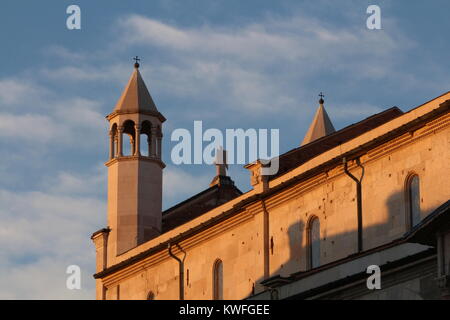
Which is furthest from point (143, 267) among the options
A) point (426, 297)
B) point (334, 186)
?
point (426, 297)

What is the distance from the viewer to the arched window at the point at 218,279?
70.1 metres

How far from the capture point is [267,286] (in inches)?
2293

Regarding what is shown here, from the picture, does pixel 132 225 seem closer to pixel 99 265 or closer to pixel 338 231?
pixel 99 265

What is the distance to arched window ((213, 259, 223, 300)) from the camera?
7006 centimetres

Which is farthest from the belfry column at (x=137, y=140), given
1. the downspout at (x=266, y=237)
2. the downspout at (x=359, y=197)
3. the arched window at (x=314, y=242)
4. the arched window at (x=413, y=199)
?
the arched window at (x=413, y=199)

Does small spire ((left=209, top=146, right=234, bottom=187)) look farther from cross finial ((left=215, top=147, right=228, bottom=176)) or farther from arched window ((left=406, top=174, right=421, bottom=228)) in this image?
arched window ((left=406, top=174, right=421, bottom=228))

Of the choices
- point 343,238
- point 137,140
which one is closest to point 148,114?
point 137,140

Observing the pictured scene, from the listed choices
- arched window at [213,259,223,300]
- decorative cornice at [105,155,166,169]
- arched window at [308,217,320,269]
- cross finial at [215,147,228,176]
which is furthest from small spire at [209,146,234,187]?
arched window at [308,217,320,269]

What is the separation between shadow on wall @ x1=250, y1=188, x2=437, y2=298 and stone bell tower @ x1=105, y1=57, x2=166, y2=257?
38.6ft

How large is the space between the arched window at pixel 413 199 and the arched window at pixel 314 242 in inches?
215
